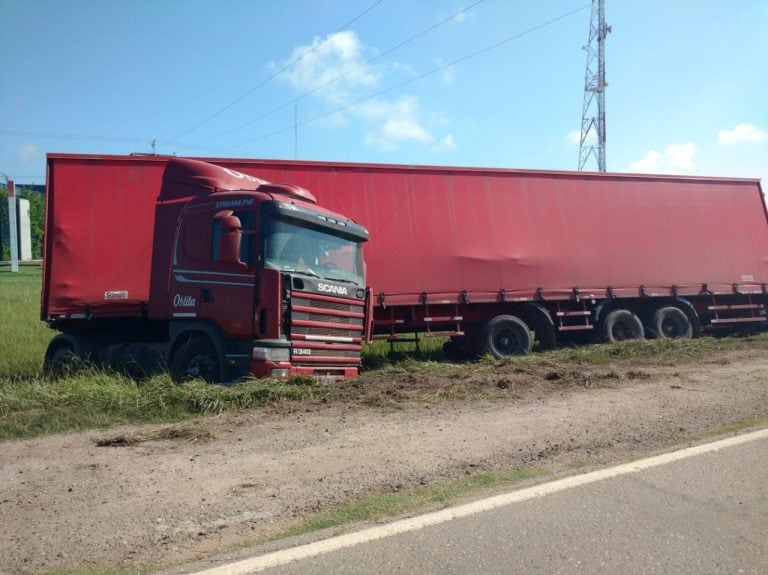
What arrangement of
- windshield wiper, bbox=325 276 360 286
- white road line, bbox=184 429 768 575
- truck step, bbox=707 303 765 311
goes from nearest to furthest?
white road line, bbox=184 429 768 575 → windshield wiper, bbox=325 276 360 286 → truck step, bbox=707 303 765 311

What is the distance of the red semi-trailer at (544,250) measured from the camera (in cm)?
1154

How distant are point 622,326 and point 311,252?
8.25 meters

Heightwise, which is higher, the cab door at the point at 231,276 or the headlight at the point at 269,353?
the cab door at the point at 231,276


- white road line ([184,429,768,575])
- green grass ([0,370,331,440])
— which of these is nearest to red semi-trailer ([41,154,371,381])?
green grass ([0,370,331,440])

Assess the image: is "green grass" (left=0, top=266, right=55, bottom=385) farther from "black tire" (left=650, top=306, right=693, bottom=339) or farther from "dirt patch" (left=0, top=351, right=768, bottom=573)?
"black tire" (left=650, top=306, right=693, bottom=339)

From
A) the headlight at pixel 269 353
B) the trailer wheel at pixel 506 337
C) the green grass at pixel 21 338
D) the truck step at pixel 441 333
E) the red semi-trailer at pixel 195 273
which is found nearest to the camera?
the headlight at pixel 269 353

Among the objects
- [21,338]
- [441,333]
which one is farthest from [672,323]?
Result: [21,338]

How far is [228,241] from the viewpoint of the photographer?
7953 millimetres

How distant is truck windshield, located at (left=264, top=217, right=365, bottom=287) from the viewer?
26.9 feet

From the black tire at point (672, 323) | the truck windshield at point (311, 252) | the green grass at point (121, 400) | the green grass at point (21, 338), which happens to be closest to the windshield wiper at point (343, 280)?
the truck windshield at point (311, 252)

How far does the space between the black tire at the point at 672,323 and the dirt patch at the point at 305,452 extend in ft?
15.7

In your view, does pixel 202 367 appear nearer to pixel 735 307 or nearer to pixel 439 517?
pixel 439 517

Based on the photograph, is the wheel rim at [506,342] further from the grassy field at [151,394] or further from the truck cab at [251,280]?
the truck cab at [251,280]

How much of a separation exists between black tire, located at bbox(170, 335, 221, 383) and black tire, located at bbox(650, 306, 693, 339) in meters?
10.1
